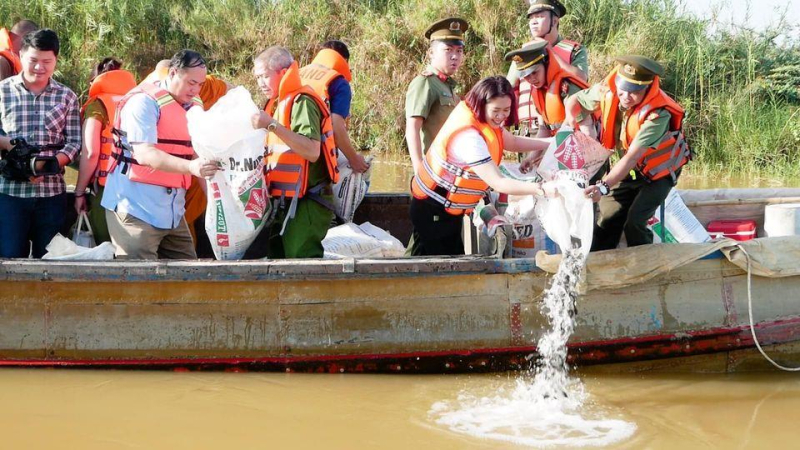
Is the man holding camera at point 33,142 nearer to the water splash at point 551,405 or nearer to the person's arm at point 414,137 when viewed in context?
the person's arm at point 414,137

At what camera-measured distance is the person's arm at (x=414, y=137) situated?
19.2 ft

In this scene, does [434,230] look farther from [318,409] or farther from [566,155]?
[318,409]

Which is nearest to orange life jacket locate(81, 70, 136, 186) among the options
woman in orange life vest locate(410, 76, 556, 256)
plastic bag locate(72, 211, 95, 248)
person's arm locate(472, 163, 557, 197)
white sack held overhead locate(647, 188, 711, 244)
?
plastic bag locate(72, 211, 95, 248)

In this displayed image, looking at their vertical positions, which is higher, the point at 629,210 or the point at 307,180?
the point at 307,180

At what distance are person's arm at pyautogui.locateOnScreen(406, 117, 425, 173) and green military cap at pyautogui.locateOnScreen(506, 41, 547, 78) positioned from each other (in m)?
0.68

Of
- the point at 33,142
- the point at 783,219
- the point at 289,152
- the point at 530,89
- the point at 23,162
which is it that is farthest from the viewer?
the point at 530,89

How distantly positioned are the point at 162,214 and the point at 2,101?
1122mm

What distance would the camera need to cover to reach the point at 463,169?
5.42 metres

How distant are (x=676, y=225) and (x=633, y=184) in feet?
1.73

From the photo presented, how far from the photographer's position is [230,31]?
15.4 meters

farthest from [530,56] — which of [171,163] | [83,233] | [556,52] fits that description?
[83,233]

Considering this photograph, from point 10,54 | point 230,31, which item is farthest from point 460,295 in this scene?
point 230,31

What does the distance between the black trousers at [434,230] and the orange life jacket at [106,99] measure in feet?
5.78

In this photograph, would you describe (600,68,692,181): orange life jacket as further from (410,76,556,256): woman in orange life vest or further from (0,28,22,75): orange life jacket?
(0,28,22,75): orange life jacket
